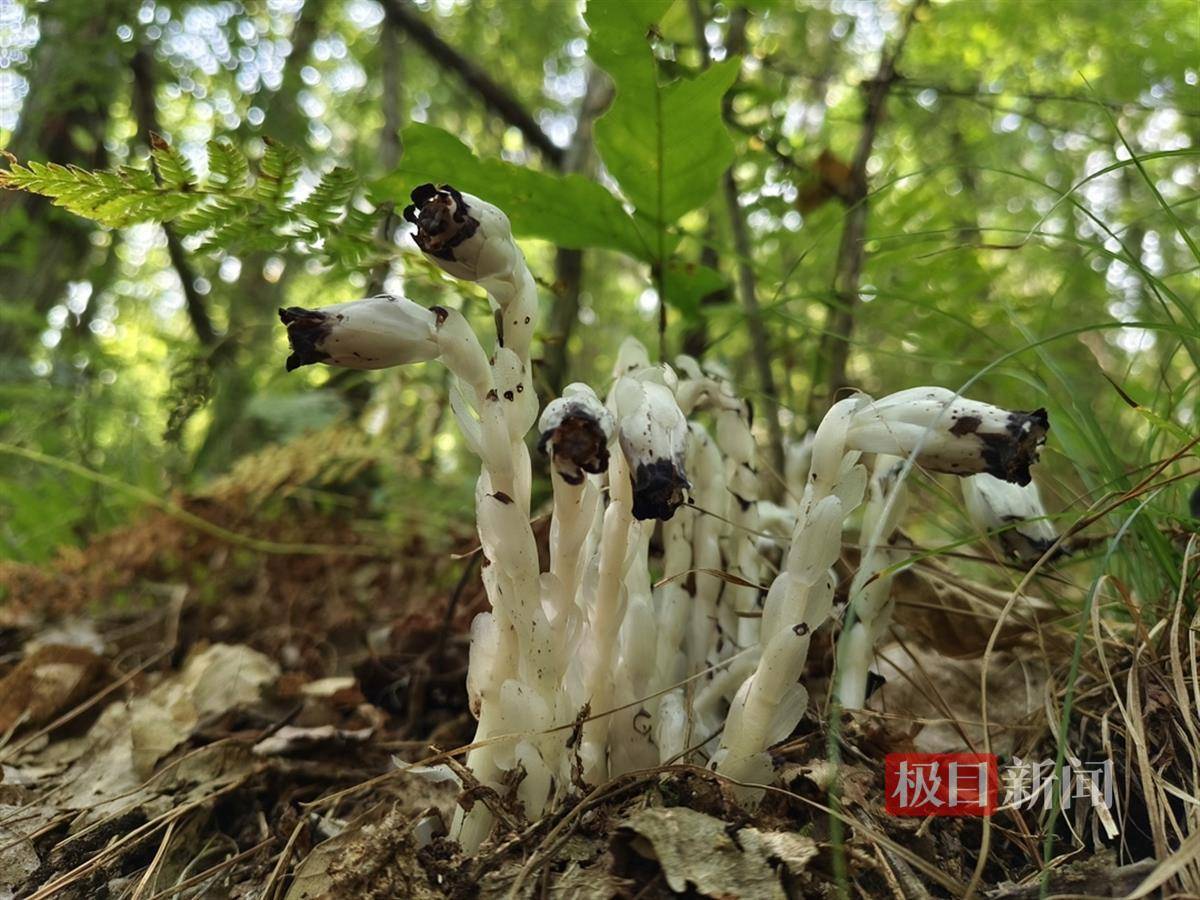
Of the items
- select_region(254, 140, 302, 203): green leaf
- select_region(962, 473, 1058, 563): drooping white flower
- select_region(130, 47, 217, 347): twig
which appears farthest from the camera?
select_region(130, 47, 217, 347): twig

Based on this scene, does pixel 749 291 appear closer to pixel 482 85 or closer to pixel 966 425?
pixel 966 425

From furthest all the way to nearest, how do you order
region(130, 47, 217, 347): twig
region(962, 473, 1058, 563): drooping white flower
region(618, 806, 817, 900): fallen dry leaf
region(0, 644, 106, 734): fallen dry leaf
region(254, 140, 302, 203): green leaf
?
region(130, 47, 217, 347): twig, region(0, 644, 106, 734): fallen dry leaf, region(254, 140, 302, 203): green leaf, region(962, 473, 1058, 563): drooping white flower, region(618, 806, 817, 900): fallen dry leaf

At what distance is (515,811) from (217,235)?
1.15 m

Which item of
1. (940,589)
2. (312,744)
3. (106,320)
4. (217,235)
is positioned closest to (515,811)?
(312,744)

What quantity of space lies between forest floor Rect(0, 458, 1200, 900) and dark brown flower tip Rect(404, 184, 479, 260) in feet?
1.98

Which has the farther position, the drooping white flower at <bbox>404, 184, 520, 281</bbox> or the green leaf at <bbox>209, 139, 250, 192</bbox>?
the green leaf at <bbox>209, 139, 250, 192</bbox>

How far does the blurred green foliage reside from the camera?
1.52 metres

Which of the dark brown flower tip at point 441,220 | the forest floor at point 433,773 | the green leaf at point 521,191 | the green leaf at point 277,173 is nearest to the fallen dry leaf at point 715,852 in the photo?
the forest floor at point 433,773

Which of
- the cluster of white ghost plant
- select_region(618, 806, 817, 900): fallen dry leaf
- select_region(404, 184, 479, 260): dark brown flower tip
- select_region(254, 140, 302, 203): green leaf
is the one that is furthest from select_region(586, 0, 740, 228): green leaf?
select_region(618, 806, 817, 900): fallen dry leaf

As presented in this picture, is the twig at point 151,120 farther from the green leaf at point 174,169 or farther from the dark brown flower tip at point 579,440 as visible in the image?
the dark brown flower tip at point 579,440

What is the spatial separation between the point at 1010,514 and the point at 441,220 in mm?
905

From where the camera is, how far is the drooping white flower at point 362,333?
99 centimetres

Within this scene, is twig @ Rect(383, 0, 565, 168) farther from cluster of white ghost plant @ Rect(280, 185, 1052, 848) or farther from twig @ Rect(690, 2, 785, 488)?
cluster of white ghost plant @ Rect(280, 185, 1052, 848)

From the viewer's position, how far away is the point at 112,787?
4.89 feet
